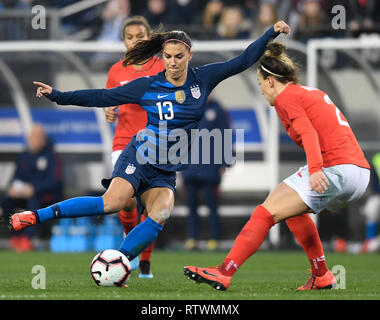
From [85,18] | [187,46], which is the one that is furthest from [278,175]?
[187,46]

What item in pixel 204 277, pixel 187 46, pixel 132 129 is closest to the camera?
pixel 204 277

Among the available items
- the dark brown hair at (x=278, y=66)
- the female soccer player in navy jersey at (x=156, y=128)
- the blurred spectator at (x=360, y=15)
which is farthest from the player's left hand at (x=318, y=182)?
the blurred spectator at (x=360, y=15)

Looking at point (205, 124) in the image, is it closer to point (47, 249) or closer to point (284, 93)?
point (47, 249)

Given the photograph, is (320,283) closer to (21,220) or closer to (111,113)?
(21,220)

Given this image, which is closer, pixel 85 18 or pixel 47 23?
pixel 47 23

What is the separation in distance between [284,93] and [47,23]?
27.1 ft

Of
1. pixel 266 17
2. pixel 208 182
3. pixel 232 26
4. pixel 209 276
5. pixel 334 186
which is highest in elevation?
pixel 266 17

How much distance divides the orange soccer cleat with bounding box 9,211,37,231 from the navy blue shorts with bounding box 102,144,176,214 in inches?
28.9

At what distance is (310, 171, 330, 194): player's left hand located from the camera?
6.08m

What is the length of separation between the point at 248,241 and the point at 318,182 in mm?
704

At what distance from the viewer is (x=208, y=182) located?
13023 millimetres

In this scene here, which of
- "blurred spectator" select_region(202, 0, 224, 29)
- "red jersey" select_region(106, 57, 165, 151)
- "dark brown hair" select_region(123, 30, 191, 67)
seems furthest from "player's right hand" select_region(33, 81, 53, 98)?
"blurred spectator" select_region(202, 0, 224, 29)

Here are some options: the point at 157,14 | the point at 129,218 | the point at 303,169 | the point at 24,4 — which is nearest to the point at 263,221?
the point at 303,169

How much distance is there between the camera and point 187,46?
6898mm
